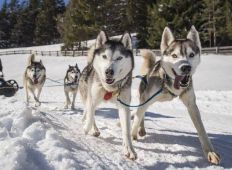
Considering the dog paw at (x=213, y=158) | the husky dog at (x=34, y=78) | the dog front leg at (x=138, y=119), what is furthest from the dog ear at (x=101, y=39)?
the husky dog at (x=34, y=78)

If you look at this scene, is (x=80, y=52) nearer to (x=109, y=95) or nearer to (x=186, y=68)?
(x=109, y=95)

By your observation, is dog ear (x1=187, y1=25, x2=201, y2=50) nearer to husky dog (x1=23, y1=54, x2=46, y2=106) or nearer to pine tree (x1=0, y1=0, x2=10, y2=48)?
husky dog (x1=23, y1=54, x2=46, y2=106)

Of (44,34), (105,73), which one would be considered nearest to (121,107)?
(105,73)

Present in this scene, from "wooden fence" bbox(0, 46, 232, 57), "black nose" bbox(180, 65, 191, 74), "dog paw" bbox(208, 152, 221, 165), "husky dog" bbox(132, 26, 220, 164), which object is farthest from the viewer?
"wooden fence" bbox(0, 46, 232, 57)

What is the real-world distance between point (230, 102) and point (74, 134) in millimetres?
7818

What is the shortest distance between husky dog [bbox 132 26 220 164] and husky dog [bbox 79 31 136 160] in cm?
44

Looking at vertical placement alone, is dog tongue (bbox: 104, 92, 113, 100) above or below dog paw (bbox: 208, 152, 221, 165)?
above

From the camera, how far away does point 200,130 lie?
15.8 ft

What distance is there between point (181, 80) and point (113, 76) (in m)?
0.84

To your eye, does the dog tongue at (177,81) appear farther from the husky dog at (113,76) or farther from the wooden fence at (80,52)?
the wooden fence at (80,52)

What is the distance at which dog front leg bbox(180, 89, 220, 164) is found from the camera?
4.48 meters

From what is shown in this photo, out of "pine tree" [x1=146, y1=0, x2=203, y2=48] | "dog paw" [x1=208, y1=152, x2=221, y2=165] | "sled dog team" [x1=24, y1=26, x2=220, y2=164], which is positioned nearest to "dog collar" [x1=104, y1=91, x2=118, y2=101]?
"sled dog team" [x1=24, y1=26, x2=220, y2=164]

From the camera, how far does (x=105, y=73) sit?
462cm

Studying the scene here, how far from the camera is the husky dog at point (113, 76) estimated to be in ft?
15.2
